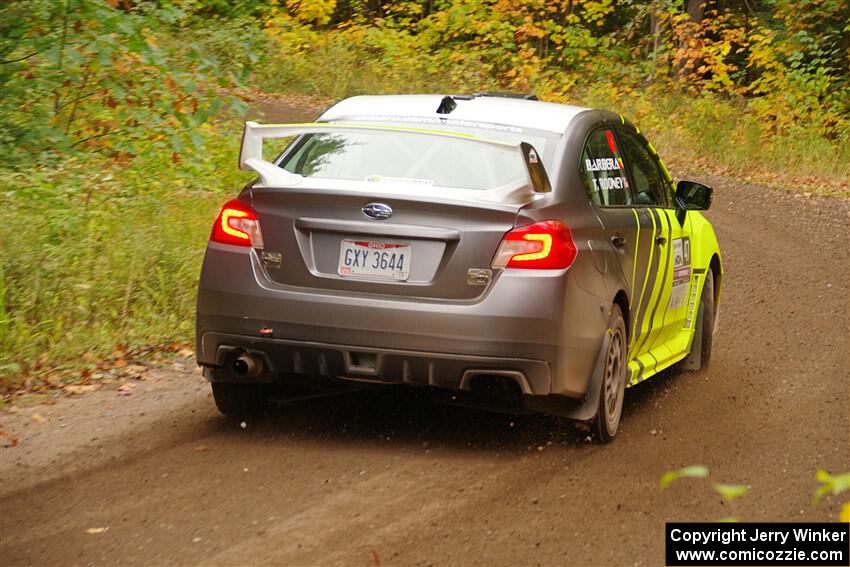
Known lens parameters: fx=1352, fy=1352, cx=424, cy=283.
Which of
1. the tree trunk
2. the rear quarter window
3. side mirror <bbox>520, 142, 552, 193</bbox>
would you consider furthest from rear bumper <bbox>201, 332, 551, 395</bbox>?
the tree trunk

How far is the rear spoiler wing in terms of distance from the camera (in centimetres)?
625

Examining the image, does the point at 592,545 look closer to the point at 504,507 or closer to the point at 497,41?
the point at 504,507

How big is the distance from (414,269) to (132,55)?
286 inches

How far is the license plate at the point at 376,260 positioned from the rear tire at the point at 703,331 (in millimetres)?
3503

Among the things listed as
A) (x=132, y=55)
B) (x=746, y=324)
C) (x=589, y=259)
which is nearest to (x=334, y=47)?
(x=132, y=55)

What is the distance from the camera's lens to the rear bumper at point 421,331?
19.8 ft

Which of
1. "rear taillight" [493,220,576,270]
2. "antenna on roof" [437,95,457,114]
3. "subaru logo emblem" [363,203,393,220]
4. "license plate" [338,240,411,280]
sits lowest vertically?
"license plate" [338,240,411,280]

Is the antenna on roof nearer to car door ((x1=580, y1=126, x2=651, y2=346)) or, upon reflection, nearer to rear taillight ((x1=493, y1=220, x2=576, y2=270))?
car door ((x1=580, y1=126, x2=651, y2=346))

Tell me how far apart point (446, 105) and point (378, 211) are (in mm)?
1240

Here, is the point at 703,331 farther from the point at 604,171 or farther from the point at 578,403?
the point at 578,403

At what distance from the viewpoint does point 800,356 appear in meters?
9.69

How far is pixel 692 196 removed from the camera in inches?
328

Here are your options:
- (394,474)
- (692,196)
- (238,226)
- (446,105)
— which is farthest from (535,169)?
(692,196)

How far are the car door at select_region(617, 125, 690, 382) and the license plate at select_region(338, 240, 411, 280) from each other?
1.75 metres
